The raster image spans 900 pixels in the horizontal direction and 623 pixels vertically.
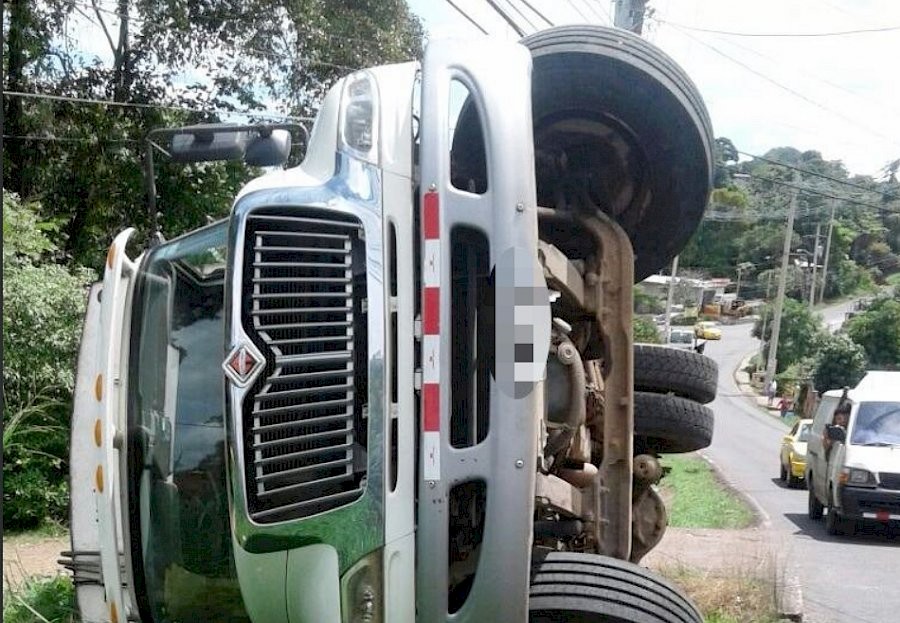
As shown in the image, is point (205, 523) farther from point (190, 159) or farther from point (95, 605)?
point (190, 159)

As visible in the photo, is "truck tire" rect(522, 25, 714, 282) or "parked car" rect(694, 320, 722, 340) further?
"parked car" rect(694, 320, 722, 340)

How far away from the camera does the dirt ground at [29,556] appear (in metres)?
7.81

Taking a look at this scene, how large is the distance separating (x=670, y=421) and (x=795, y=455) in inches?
603

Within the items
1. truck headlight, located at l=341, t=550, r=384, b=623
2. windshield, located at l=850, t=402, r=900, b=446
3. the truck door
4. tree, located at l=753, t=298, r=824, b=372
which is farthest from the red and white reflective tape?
tree, located at l=753, t=298, r=824, b=372

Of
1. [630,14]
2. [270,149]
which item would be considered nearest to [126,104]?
[630,14]

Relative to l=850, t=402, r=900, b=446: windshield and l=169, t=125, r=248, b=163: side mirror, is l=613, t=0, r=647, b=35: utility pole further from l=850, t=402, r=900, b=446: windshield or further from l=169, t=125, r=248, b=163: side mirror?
l=169, t=125, r=248, b=163: side mirror

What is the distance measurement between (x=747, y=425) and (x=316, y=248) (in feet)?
132

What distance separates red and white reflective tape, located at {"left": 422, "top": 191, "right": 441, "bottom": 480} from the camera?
3328 millimetres

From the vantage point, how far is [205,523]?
3.55m

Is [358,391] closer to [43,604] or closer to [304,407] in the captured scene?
[304,407]

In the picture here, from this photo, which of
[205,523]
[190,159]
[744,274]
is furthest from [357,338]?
[744,274]

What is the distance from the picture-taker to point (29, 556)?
9.80 meters

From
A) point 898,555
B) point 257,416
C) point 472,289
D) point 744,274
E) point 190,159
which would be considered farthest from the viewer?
point 744,274

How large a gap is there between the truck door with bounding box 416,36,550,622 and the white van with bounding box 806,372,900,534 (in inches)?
377
